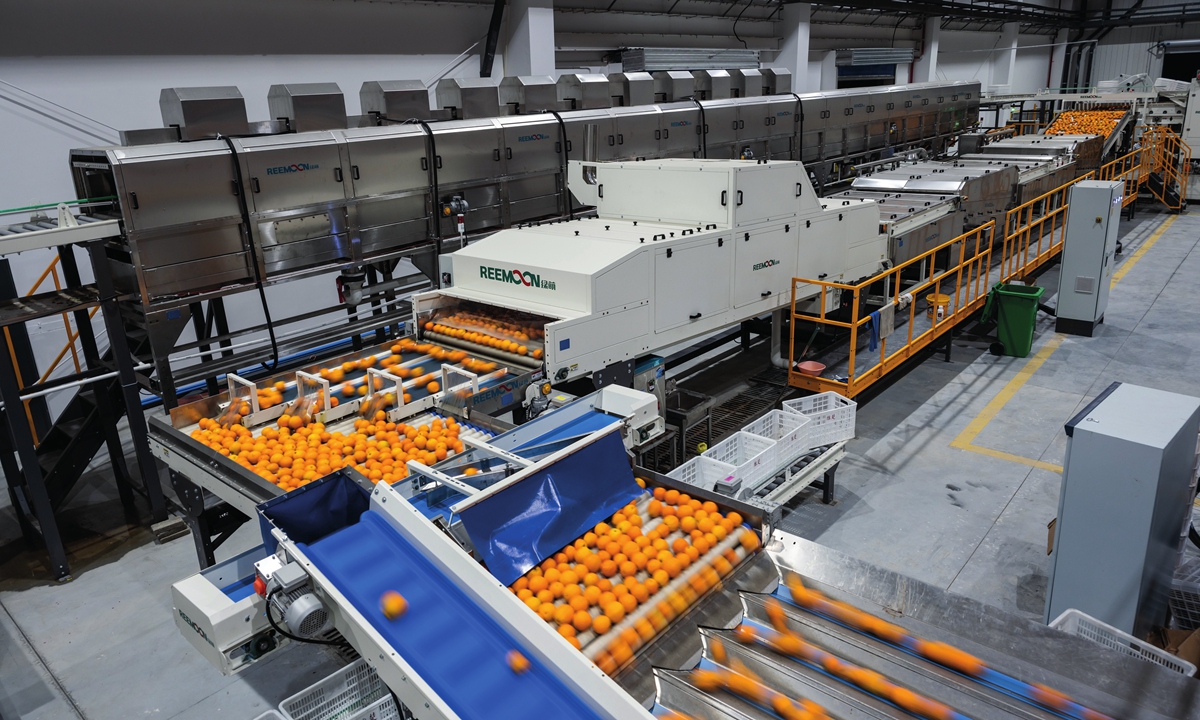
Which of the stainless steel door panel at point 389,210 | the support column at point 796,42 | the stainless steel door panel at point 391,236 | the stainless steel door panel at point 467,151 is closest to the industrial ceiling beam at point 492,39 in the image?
the stainless steel door panel at point 467,151

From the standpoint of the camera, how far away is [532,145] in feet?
32.0

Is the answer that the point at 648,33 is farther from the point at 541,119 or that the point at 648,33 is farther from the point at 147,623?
the point at 147,623

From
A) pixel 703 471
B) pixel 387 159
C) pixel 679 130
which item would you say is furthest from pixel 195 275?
pixel 679 130

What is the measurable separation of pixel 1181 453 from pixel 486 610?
391 centimetres

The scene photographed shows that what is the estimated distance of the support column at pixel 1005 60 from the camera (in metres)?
28.8

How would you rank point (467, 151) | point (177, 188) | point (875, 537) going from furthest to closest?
point (467, 151), point (177, 188), point (875, 537)

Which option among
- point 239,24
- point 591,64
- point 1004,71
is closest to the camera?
point 239,24

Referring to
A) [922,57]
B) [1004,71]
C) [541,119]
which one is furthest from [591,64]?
[1004,71]

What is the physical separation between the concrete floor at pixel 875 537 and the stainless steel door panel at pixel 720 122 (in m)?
4.68

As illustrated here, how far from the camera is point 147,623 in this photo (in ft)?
18.5

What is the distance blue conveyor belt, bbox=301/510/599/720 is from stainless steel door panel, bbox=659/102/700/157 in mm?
9166

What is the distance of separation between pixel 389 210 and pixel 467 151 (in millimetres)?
1202

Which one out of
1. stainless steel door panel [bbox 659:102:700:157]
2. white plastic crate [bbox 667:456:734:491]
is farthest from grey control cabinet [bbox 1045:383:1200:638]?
stainless steel door panel [bbox 659:102:700:157]

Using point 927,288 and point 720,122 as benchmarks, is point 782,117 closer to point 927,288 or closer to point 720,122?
point 720,122
